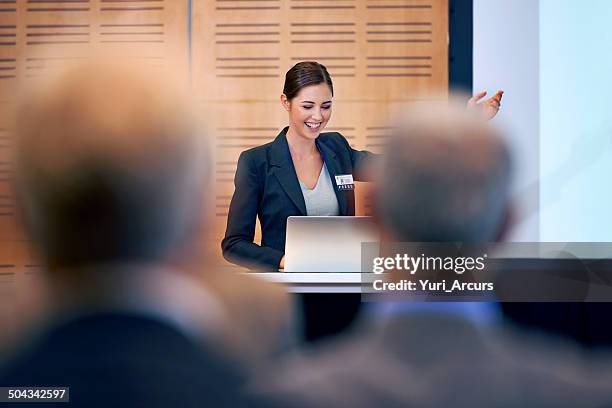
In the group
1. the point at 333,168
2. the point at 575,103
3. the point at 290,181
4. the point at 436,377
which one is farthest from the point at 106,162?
the point at 575,103

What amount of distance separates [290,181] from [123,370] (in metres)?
1.42

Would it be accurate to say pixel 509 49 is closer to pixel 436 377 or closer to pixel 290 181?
pixel 290 181

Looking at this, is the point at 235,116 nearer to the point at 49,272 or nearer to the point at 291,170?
the point at 291,170

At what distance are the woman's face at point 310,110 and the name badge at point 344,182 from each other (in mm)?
163

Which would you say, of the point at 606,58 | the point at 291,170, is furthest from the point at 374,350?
the point at 606,58

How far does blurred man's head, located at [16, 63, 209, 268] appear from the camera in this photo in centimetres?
47

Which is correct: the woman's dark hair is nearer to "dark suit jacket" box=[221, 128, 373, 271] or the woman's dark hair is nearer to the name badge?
"dark suit jacket" box=[221, 128, 373, 271]

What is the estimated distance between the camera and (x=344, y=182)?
2078 mm

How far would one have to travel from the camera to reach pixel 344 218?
1.37 m

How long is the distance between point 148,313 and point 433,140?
27cm

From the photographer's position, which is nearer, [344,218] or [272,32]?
[344,218]

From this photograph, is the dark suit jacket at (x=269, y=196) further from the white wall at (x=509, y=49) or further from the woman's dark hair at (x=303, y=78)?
the white wall at (x=509, y=49)

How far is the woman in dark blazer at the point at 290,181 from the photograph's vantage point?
1975 millimetres

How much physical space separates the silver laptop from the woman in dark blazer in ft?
1.54
